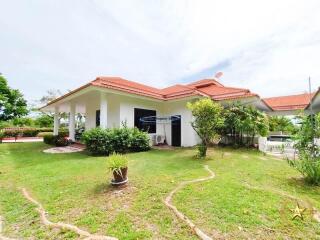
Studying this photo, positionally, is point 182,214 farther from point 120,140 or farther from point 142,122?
point 142,122

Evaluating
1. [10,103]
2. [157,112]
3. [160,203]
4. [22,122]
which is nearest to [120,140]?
[157,112]

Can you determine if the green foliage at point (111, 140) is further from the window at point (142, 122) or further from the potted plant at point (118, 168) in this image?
the potted plant at point (118, 168)

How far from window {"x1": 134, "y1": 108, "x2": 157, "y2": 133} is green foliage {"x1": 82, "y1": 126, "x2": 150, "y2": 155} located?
5.53 ft

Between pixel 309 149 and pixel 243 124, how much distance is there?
18.9ft

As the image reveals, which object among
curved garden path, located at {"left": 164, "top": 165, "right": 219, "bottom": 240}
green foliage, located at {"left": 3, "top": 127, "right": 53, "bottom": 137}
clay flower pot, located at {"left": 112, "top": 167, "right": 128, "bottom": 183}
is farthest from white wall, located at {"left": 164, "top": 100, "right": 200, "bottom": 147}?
green foliage, located at {"left": 3, "top": 127, "right": 53, "bottom": 137}

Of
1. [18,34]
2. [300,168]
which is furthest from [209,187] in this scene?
[18,34]

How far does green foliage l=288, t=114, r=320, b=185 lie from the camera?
4945 mm

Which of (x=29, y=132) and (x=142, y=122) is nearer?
(x=142, y=122)

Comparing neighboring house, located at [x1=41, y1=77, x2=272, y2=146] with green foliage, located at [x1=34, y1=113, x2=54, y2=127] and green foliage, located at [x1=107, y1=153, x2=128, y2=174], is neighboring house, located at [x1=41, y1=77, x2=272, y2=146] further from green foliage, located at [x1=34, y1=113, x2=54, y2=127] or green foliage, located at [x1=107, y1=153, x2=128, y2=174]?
Answer: green foliage, located at [x1=34, y1=113, x2=54, y2=127]

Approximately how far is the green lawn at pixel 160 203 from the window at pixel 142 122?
6.21 metres

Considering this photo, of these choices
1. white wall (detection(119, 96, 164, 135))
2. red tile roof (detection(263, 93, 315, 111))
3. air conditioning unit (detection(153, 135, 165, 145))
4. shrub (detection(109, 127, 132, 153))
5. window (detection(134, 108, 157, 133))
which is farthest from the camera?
red tile roof (detection(263, 93, 315, 111))

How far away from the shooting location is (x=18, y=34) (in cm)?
1026

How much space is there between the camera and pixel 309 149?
525cm

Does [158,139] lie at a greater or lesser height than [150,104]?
lesser
